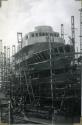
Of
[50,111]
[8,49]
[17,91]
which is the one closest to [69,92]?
[50,111]

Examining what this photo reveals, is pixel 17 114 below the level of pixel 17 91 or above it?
Answer: below

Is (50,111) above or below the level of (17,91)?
below

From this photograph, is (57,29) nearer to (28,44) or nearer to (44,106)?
(28,44)

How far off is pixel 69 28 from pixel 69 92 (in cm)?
68

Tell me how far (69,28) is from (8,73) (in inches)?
33.2

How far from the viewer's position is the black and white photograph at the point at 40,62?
9.23ft

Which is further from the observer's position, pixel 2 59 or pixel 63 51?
pixel 2 59

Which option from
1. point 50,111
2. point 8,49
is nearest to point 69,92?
point 50,111

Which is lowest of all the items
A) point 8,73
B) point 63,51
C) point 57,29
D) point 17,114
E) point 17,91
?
point 17,114

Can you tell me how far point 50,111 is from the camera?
9.43ft

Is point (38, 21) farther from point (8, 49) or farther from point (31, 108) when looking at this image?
point (31, 108)

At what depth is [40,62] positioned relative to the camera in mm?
2922

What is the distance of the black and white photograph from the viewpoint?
2.81 m

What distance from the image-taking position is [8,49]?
305cm
